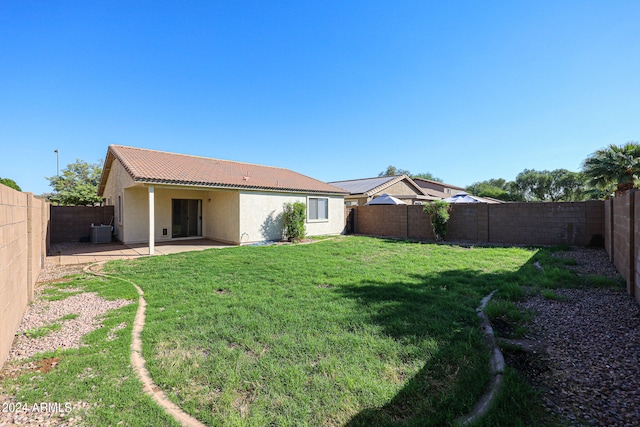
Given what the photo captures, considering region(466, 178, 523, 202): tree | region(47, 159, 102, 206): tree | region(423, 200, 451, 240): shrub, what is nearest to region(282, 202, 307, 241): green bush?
region(423, 200, 451, 240): shrub

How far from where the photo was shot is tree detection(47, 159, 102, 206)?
20.7 metres

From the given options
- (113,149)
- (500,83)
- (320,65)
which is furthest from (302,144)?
(500,83)

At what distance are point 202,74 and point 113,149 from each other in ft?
19.6

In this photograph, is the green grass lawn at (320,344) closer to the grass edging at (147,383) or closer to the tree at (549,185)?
the grass edging at (147,383)

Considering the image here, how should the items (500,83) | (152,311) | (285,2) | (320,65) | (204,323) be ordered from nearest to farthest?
(204,323)
(152,311)
(285,2)
(500,83)
(320,65)

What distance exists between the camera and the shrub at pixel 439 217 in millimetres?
14422

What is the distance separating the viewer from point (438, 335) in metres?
3.66

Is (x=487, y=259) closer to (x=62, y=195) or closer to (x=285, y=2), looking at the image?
(x=285, y=2)

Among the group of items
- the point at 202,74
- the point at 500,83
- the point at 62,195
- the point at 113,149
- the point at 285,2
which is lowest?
the point at 62,195

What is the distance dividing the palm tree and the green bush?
43.3 feet

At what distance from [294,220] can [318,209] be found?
2698 millimetres

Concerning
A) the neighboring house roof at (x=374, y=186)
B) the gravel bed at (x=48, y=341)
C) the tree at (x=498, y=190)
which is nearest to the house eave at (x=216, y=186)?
the gravel bed at (x=48, y=341)

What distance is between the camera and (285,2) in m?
10.7

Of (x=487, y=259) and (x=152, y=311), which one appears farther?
(x=487, y=259)
